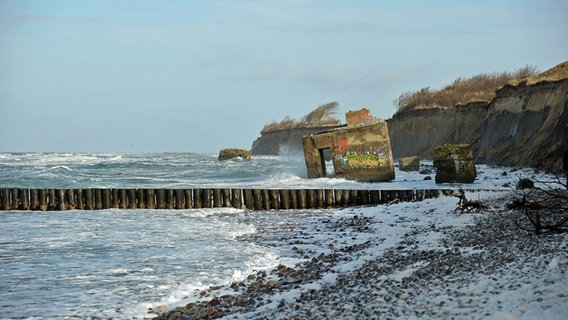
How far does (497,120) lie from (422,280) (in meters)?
28.1

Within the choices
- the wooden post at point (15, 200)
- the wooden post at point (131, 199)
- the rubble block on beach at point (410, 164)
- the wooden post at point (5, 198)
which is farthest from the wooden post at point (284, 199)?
the rubble block on beach at point (410, 164)

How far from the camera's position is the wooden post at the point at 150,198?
53.7ft

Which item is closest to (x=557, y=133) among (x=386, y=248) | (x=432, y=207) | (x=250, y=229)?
(x=432, y=207)

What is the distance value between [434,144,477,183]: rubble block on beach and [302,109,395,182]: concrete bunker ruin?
2.81 m

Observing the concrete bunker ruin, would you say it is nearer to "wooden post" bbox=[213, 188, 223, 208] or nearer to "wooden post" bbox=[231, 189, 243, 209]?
"wooden post" bbox=[231, 189, 243, 209]

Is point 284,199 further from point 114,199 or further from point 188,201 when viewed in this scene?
point 114,199

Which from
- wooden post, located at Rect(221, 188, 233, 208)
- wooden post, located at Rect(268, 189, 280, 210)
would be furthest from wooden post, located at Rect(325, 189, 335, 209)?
wooden post, located at Rect(221, 188, 233, 208)

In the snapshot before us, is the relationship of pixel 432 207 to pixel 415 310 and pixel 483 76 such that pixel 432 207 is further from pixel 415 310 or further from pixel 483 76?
pixel 483 76

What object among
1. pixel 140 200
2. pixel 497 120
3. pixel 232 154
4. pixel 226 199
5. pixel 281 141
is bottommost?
pixel 226 199

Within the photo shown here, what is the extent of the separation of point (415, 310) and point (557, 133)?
1986 centimetres

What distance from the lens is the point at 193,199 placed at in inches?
655

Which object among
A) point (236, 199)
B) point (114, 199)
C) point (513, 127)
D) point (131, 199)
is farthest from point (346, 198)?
point (513, 127)

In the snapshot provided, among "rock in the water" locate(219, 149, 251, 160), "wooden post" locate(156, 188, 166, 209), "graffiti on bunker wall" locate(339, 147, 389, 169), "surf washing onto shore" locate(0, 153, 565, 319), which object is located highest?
"rock in the water" locate(219, 149, 251, 160)

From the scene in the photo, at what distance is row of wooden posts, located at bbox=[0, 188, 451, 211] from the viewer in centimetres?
1627
